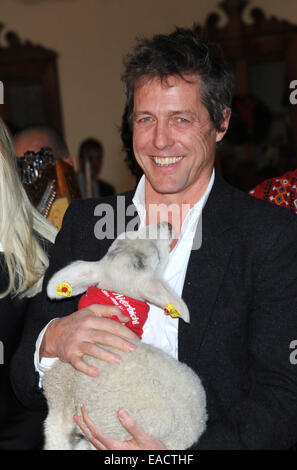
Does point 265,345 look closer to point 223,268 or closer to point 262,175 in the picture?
point 223,268

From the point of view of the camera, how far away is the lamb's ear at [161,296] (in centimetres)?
161

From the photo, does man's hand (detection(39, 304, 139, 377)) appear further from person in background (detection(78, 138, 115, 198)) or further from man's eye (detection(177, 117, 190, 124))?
person in background (detection(78, 138, 115, 198))

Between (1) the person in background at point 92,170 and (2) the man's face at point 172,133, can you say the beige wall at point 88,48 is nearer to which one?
(1) the person in background at point 92,170

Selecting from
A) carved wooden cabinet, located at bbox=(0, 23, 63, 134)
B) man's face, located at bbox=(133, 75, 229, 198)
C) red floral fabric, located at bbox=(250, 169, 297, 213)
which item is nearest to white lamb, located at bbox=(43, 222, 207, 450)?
man's face, located at bbox=(133, 75, 229, 198)

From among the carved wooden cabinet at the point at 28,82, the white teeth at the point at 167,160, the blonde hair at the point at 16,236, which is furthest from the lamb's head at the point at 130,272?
the carved wooden cabinet at the point at 28,82

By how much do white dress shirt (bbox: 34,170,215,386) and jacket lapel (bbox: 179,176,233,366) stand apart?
0.05m

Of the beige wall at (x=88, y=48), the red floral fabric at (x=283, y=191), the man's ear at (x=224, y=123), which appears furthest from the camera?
the beige wall at (x=88, y=48)

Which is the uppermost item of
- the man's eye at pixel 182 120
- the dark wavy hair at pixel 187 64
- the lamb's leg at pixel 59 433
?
the dark wavy hair at pixel 187 64

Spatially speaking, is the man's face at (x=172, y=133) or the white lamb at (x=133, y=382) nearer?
the white lamb at (x=133, y=382)

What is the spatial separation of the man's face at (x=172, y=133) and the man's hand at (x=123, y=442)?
715mm

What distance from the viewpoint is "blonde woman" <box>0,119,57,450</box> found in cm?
205

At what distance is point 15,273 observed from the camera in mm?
2201

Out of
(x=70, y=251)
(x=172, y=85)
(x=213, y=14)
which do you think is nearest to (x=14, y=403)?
(x=70, y=251)

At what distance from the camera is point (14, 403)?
81.3 inches
